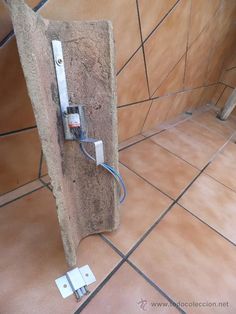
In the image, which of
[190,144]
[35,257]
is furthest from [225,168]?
[35,257]

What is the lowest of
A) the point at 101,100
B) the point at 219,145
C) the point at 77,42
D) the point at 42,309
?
the point at 219,145

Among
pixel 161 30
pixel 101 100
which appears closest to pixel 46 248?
pixel 101 100

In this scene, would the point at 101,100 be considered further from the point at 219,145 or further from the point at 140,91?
the point at 219,145

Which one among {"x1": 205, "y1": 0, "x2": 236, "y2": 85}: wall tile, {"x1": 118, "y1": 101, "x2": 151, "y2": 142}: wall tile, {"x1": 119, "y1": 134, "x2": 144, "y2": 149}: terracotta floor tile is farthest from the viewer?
{"x1": 205, "y1": 0, "x2": 236, "y2": 85}: wall tile

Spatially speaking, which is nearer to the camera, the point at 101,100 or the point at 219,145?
the point at 101,100

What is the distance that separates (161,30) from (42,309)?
119 cm

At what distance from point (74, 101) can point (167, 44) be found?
0.85 m

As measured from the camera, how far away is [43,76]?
1.30 ft

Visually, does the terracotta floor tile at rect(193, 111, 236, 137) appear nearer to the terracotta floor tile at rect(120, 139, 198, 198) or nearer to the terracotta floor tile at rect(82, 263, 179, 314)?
the terracotta floor tile at rect(120, 139, 198, 198)

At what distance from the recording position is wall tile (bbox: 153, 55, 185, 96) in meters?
1.29

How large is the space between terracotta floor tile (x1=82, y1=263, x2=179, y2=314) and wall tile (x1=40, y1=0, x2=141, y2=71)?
0.79m

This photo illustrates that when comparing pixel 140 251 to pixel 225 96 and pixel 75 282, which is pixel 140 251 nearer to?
pixel 75 282

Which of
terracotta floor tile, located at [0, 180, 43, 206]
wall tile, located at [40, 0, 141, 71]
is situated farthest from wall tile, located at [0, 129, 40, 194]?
wall tile, located at [40, 0, 141, 71]

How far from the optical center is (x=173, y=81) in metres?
1.38
